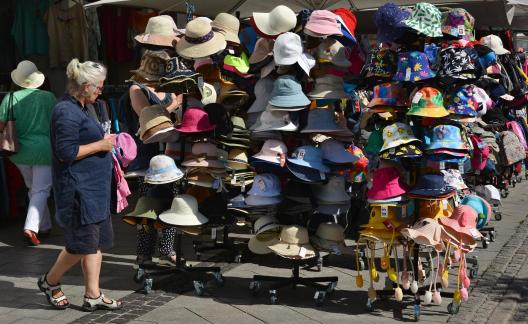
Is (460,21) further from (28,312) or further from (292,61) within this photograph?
(28,312)

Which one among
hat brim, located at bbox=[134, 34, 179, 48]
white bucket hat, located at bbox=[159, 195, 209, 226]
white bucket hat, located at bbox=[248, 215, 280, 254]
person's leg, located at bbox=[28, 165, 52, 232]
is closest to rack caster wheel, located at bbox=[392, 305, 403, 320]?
white bucket hat, located at bbox=[248, 215, 280, 254]

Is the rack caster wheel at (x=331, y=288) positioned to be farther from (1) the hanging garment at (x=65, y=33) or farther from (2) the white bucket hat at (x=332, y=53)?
(1) the hanging garment at (x=65, y=33)

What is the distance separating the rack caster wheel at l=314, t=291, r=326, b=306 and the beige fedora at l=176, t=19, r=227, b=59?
199 centimetres

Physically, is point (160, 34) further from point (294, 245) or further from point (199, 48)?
point (294, 245)

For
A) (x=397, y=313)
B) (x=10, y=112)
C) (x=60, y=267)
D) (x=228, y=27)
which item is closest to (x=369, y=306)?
(x=397, y=313)

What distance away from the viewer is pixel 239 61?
6105 mm

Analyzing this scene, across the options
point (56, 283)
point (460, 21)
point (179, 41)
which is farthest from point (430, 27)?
point (56, 283)

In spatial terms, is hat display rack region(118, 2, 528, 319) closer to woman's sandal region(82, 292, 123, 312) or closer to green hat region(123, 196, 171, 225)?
green hat region(123, 196, 171, 225)

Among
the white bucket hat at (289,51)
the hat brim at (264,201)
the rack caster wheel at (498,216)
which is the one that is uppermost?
the white bucket hat at (289,51)

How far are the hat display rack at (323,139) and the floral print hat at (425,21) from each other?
0.04ft

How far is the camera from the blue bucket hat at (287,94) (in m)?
5.32

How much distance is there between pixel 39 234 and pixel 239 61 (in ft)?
10.1

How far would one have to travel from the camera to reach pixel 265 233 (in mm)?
5621

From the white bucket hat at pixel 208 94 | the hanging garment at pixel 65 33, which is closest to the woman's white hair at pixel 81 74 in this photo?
the white bucket hat at pixel 208 94
